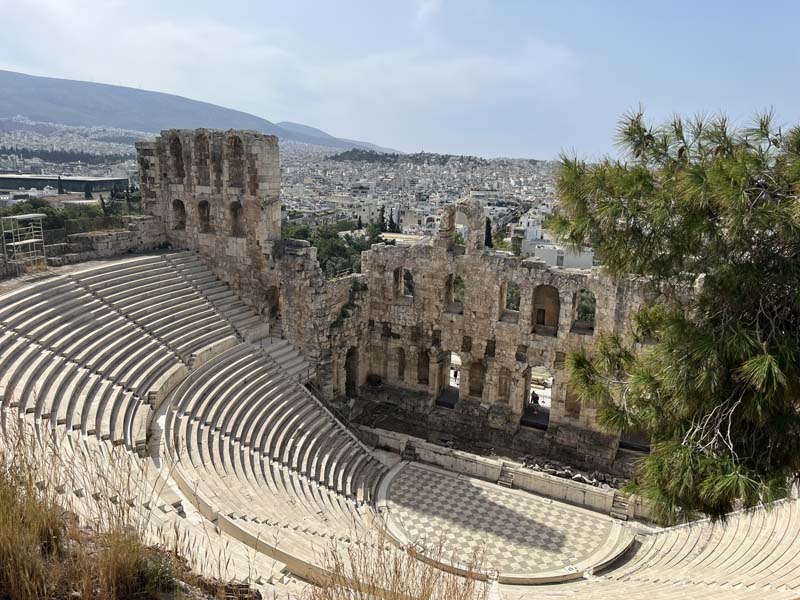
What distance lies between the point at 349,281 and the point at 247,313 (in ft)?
13.4

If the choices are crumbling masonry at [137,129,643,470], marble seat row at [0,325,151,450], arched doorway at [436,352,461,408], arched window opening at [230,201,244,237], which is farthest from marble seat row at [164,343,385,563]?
arched doorway at [436,352,461,408]

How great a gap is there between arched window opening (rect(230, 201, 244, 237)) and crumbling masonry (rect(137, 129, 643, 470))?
55 mm

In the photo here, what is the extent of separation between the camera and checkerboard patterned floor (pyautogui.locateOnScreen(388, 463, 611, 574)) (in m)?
15.3

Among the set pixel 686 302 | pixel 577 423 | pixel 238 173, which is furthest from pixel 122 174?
pixel 686 302

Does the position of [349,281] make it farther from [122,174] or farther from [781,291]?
[122,174]

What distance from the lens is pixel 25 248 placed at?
19438 millimetres

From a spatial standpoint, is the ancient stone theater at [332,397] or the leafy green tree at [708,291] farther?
the ancient stone theater at [332,397]

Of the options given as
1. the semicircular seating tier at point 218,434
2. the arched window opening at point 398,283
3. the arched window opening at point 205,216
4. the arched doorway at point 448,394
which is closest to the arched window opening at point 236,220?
the arched window opening at point 205,216

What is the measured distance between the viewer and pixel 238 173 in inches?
877

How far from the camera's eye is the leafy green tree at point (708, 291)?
644cm

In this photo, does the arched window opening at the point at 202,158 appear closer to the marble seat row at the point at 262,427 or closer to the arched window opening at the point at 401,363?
the marble seat row at the point at 262,427

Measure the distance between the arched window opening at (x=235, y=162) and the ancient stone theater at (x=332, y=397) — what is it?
223 millimetres

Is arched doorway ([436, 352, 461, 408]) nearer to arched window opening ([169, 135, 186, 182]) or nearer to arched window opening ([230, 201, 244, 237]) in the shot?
arched window opening ([230, 201, 244, 237])

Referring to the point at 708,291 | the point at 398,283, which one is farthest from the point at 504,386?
the point at 708,291
